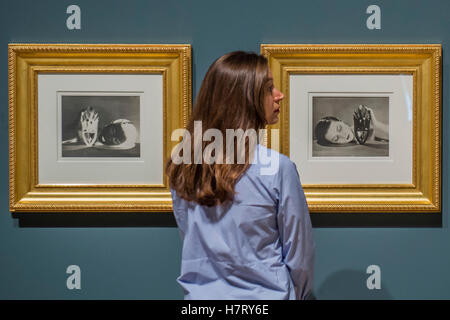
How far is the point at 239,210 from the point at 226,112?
193mm

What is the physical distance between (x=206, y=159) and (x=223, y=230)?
14cm

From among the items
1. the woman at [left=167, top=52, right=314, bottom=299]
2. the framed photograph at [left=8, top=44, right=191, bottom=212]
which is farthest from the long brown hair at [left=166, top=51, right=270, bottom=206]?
the framed photograph at [left=8, top=44, right=191, bottom=212]

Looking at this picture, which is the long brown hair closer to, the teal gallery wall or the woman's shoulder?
the woman's shoulder

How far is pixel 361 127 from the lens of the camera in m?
1.24

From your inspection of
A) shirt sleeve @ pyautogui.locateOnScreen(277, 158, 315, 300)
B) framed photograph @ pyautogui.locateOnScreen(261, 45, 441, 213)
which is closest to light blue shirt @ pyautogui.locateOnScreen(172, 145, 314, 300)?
shirt sleeve @ pyautogui.locateOnScreen(277, 158, 315, 300)

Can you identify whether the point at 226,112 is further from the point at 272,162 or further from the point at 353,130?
the point at 353,130

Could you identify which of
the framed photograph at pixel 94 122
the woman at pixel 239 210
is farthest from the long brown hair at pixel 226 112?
the framed photograph at pixel 94 122

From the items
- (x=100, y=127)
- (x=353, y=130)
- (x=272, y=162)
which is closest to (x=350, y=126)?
(x=353, y=130)

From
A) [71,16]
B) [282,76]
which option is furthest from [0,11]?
[282,76]

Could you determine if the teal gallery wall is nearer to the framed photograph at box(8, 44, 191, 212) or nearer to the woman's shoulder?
the framed photograph at box(8, 44, 191, 212)

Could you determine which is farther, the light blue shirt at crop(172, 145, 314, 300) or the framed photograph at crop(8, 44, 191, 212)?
the framed photograph at crop(8, 44, 191, 212)

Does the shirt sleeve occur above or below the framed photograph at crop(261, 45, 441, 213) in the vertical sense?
below

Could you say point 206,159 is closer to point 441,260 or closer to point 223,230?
point 223,230

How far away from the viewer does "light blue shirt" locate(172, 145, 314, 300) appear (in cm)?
78
